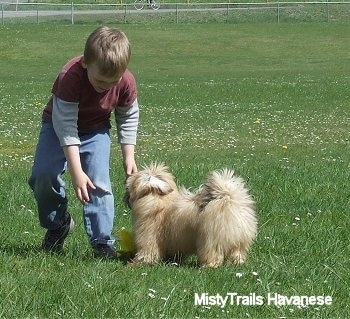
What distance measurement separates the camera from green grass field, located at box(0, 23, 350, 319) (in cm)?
431

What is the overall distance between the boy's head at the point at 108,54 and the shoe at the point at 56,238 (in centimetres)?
124

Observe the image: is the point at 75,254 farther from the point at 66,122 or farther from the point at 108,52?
the point at 108,52

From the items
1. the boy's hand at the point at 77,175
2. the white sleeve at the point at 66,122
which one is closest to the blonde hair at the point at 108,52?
the white sleeve at the point at 66,122

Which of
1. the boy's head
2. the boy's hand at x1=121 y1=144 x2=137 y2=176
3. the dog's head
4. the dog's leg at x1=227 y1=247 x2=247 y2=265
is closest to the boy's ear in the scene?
the boy's head

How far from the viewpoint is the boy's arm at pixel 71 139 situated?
545 cm

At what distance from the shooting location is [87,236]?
6215mm

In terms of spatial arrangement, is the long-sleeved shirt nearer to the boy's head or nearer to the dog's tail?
the boy's head

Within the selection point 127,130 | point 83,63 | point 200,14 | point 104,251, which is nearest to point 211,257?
point 104,251

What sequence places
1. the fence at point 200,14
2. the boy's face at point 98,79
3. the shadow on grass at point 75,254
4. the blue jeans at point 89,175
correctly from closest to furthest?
the boy's face at point 98,79, the shadow on grass at point 75,254, the blue jeans at point 89,175, the fence at point 200,14

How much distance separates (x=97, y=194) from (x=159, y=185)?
455 mm

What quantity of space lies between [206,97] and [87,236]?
2037cm

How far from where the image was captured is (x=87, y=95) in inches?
225

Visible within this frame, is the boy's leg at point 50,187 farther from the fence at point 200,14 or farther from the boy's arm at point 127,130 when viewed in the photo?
the fence at point 200,14

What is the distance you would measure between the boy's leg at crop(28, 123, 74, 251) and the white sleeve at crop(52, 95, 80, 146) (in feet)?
0.83
